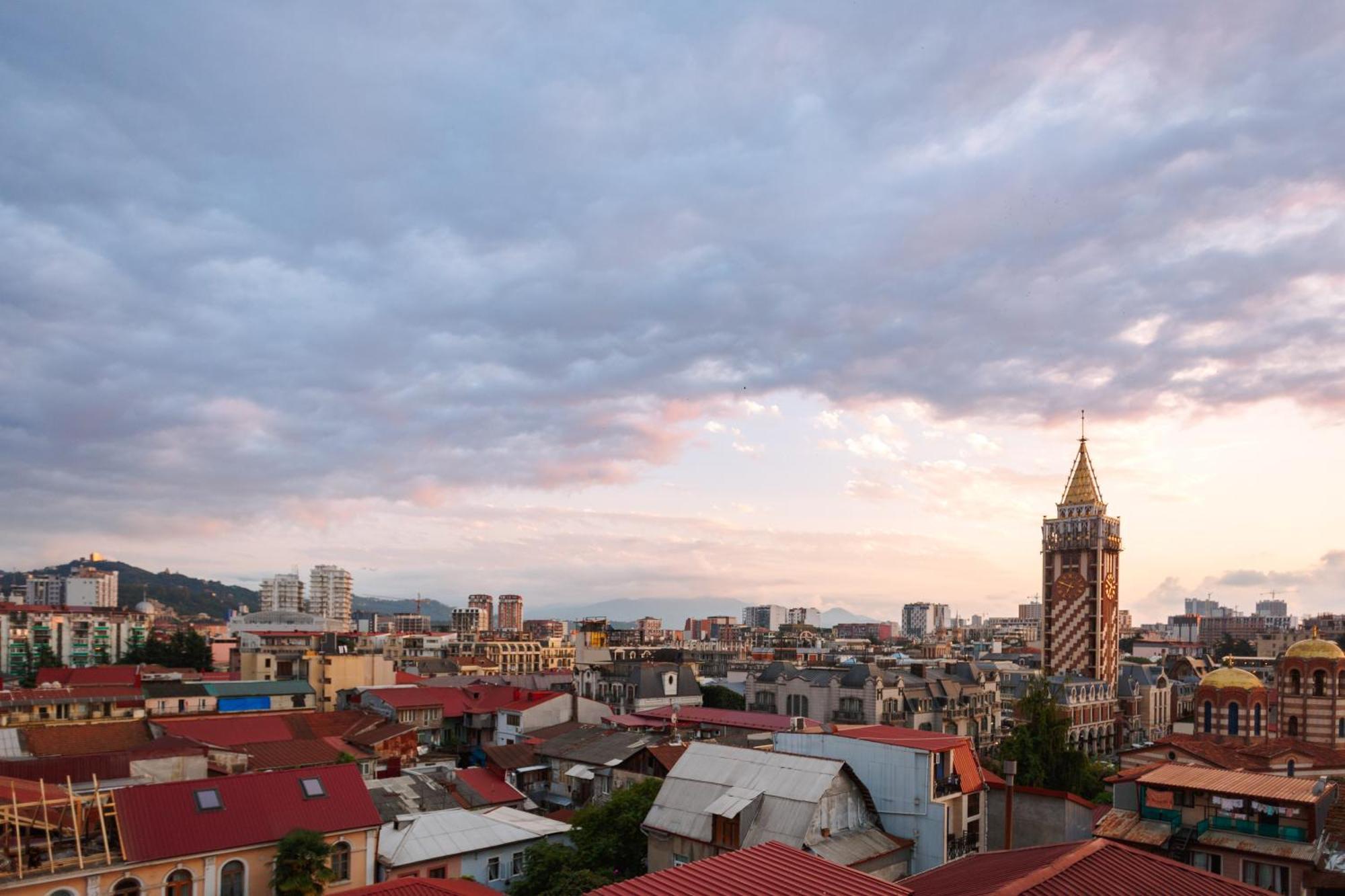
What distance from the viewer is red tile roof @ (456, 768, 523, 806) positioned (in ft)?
138

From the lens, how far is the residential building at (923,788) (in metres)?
31.0

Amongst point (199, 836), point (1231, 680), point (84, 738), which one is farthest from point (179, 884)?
point (1231, 680)

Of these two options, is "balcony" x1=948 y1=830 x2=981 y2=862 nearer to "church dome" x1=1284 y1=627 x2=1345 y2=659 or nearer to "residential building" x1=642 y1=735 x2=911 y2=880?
"residential building" x1=642 y1=735 x2=911 y2=880

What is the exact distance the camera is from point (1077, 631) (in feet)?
322

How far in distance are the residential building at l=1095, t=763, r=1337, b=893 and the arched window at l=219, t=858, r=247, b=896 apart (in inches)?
983

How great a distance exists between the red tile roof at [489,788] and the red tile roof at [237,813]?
13525 millimetres

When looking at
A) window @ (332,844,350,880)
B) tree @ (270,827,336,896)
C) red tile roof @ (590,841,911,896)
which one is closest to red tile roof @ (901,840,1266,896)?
red tile roof @ (590,841,911,896)

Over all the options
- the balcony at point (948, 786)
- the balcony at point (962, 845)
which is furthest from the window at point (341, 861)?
the balcony at point (962, 845)

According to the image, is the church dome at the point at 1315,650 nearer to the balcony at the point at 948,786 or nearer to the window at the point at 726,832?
the balcony at the point at 948,786

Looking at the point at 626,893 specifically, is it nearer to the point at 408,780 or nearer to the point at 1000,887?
the point at 1000,887

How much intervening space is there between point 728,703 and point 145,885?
6726 centimetres

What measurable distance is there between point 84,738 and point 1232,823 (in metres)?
56.1

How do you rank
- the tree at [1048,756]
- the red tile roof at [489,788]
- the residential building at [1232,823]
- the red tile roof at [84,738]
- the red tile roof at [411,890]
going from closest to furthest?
1. the red tile roof at [411,890]
2. the residential building at [1232,823]
3. the red tile roof at [489,788]
4. the red tile roof at [84,738]
5. the tree at [1048,756]

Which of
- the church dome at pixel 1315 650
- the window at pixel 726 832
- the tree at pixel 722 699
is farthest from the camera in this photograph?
the tree at pixel 722 699
